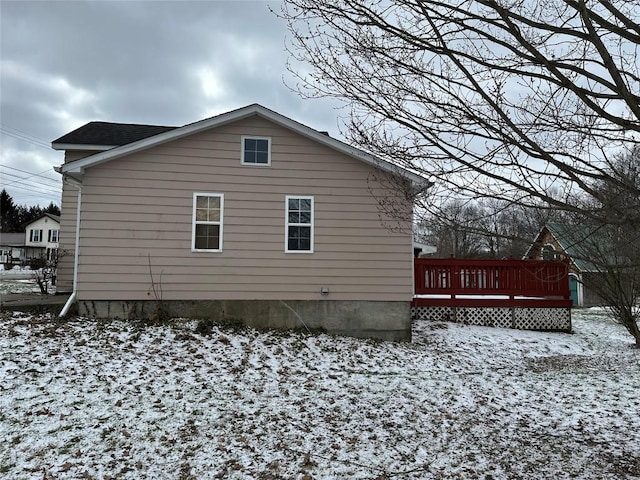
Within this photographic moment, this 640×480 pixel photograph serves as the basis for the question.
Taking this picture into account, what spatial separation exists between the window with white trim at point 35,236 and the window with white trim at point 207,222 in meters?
57.6

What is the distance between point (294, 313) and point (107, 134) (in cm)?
768

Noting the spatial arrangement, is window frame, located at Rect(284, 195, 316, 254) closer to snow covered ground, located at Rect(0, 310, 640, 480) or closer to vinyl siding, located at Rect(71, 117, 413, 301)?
vinyl siding, located at Rect(71, 117, 413, 301)

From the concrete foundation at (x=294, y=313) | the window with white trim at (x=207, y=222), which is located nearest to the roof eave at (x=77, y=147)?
the window with white trim at (x=207, y=222)

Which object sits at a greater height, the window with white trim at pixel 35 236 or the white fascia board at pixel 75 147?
the window with white trim at pixel 35 236

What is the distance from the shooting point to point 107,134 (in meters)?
12.2

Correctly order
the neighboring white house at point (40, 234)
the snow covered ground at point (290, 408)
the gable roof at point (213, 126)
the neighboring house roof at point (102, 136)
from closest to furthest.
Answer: the snow covered ground at point (290, 408) → the gable roof at point (213, 126) → the neighboring house roof at point (102, 136) → the neighboring white house at point (40, 234)

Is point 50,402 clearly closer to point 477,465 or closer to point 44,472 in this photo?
point 44,472

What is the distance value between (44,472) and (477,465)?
397 centimetres

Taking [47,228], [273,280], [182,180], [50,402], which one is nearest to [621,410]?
[273,280]

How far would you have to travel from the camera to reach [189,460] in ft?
13.3

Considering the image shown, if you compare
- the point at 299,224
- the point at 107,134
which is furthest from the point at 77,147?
the point at 299,224

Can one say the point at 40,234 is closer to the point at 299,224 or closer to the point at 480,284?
the point at 299,224

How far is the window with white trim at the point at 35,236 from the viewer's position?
184 ft

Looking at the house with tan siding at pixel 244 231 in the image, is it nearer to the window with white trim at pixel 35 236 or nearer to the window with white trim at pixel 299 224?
the window with white trim at pixel 299 224
